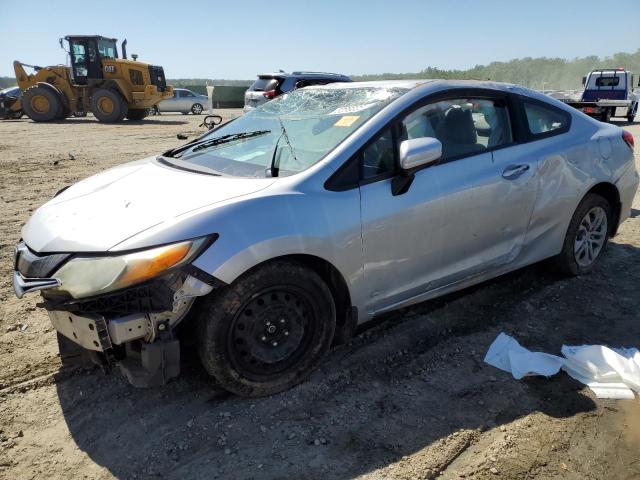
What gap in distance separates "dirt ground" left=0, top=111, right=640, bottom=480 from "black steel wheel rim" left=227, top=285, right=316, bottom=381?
0.64 feet

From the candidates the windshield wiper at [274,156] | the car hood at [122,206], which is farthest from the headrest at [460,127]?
the car hood at [122,206]

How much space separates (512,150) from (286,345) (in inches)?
80.9

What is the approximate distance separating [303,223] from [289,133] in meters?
0.90

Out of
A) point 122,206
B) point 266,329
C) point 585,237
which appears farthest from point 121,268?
point 585,237

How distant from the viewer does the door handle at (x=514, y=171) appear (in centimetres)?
345

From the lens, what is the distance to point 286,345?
279 centimetres

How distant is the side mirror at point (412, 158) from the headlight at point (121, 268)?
3.95ft

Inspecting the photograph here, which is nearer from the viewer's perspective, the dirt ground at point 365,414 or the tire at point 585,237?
the dirt ground at point 365,414

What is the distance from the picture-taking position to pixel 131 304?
234 centimetres

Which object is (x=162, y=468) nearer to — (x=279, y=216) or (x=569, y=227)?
(x=279, y=216)

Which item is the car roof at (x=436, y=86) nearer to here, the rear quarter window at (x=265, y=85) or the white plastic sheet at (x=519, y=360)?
the white plastic sheet at (x=519, y=360)

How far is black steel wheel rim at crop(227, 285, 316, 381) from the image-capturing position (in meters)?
2.60

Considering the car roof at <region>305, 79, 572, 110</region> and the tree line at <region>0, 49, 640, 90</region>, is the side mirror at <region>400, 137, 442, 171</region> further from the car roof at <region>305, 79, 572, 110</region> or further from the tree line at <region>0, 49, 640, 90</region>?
the tree line at <region>0, 49, 640, 90</region>

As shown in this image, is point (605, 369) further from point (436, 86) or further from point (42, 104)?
point (42, 104)
